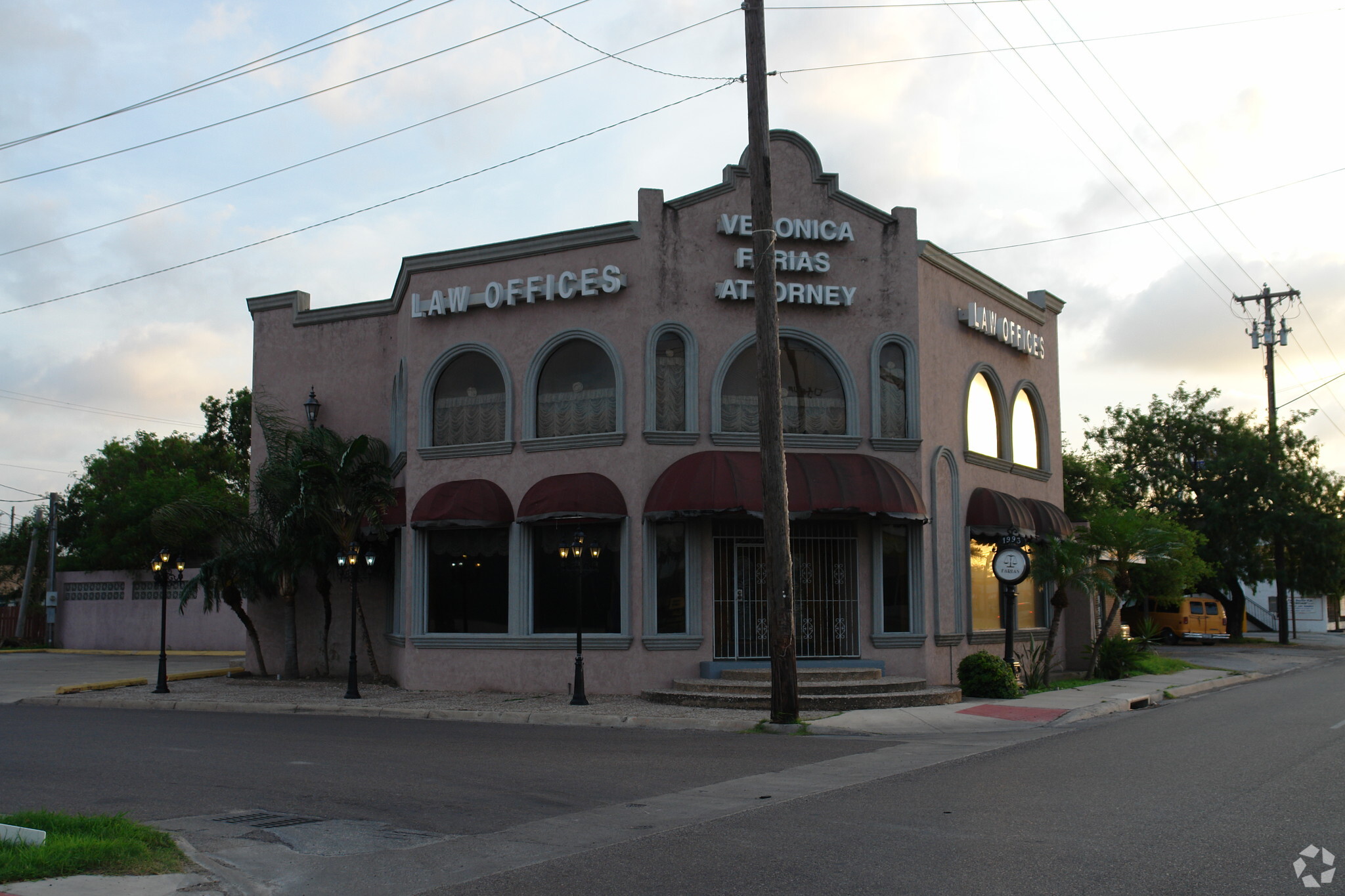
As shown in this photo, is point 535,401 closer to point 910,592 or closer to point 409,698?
point 409,698

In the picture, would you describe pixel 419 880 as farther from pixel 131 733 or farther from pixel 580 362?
pixel 580 362

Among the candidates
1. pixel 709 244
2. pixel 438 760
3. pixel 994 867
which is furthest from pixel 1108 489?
pixel 994 867

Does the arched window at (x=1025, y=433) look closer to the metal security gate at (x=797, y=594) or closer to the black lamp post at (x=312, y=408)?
the metal security gate at (x=797, y=594)

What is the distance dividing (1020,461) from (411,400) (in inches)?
524

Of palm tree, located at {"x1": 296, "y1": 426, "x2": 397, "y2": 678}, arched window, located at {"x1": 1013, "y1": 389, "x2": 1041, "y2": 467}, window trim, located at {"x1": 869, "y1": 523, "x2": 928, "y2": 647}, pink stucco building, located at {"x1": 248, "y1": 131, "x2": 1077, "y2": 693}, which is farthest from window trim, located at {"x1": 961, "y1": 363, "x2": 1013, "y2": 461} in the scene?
palm tree, located at {"x1": 296, "y1": 426, "x2": 397, "y2": 678}

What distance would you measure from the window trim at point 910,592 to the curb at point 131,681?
1540 cm

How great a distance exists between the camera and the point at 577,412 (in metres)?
20.4

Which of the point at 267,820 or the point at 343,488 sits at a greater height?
the point at 343,488

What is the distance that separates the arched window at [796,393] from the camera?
66.2ft

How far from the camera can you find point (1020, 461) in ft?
80.8

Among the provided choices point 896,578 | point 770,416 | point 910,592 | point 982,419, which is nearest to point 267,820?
point 770,416

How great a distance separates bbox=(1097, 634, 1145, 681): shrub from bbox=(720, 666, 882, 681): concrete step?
725 cm

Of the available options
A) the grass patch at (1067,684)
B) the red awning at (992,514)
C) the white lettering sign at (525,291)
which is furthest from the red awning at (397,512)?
the grass patch at (1067,684)

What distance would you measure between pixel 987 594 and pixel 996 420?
3.84 m
